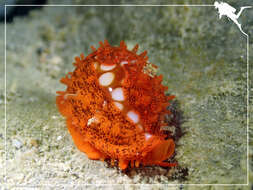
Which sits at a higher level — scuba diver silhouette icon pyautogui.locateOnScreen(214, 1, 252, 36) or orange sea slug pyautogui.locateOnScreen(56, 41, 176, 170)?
scuba diver silhouette icon pyautogui.locateOnScreen(214, 1, 252, 36)

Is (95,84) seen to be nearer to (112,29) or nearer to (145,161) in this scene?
(145,161)

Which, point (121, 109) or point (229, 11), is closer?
point (121, 109)

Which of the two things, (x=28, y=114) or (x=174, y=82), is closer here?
(x=28, y=114)

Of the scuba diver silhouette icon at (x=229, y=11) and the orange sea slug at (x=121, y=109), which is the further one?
the scuba diver silhouette icon at (x=229, y=11)

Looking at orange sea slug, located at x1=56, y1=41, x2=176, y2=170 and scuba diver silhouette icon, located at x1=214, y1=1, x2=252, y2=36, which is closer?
orange sea slug, located at x1=56, y1=41, x2=176, y2=170

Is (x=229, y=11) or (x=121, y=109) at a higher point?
(x=229, y=11)

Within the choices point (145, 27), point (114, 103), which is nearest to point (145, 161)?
point (114, 103)

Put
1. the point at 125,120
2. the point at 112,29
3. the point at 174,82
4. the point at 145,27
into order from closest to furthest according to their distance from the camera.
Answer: the point at 125,120 < the point at 174,82 < the point at 145,27 < the point at 112,29

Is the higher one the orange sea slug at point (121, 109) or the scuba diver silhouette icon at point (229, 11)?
the scuba diver silhouette icon at point (229, 11)
